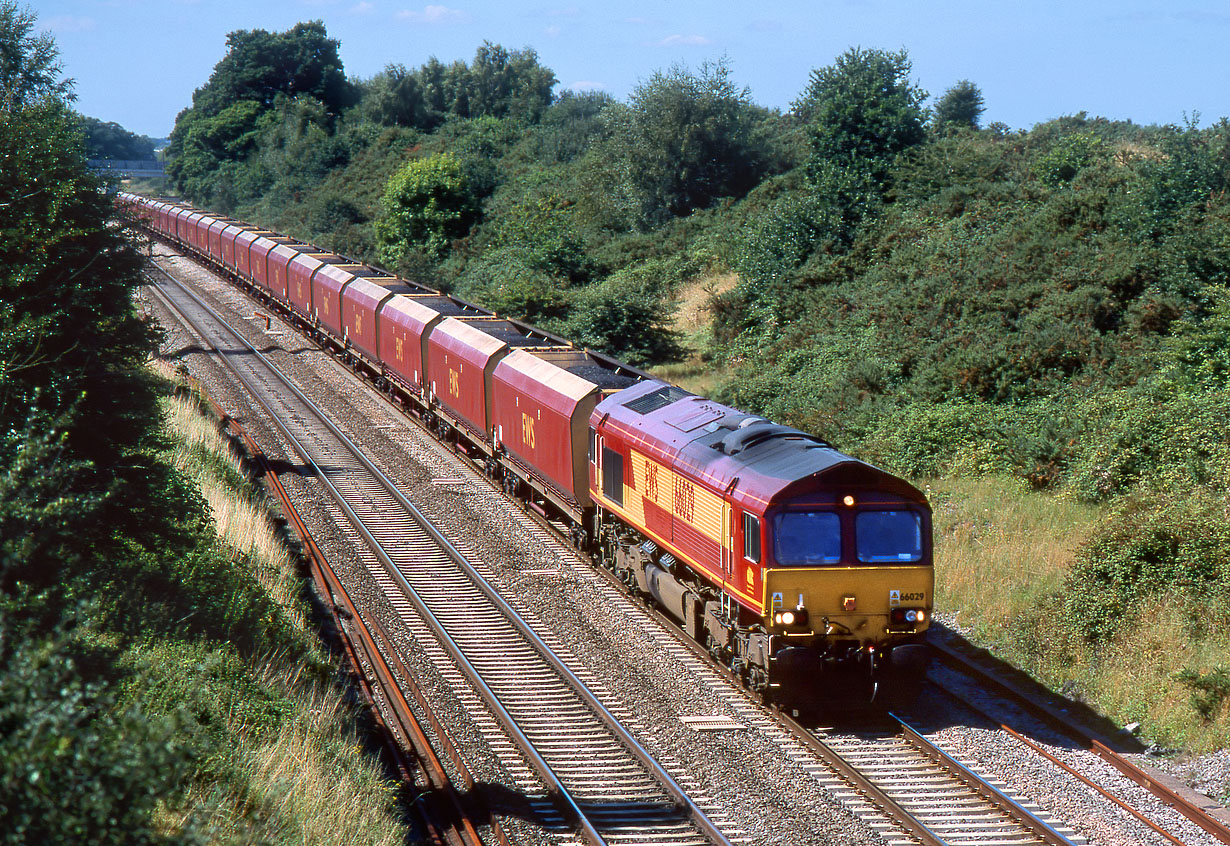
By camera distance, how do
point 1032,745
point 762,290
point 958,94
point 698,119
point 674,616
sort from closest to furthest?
point 1032,745 < point 674,616 < point 762,290 < point 698,119 < point 958,94

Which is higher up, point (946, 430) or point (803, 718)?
point (946, 430)

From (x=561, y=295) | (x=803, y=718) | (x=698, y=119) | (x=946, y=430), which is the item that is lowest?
(x=803, y=718)

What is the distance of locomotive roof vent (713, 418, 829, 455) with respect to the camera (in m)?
14.2

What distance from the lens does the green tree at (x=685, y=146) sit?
175ft

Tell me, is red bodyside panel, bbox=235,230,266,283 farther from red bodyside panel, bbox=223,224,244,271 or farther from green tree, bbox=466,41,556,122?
green tree, bbox=466,41,556,122

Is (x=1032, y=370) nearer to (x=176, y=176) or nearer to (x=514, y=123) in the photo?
(x=514, y=123)

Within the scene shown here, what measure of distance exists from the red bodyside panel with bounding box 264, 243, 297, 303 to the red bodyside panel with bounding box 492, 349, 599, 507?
910 inches

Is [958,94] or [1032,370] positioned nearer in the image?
[1032,370]

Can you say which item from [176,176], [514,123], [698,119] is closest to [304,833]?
[698,119]

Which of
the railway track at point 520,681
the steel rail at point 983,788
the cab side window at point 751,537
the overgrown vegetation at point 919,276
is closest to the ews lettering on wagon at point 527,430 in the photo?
the railway track at point 520,681

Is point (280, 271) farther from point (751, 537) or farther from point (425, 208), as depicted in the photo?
point (751, 537)

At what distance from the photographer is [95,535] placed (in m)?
12.8

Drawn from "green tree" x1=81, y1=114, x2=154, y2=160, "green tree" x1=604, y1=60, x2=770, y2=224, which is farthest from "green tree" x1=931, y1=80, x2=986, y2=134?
"green tree" x1=81, y1=114, x2=154, y2=160

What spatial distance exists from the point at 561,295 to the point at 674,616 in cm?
2449
